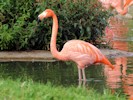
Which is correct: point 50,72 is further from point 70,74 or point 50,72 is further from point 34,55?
point 34,55

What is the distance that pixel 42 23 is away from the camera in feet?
44.0

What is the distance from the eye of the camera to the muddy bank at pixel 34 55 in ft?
40.4

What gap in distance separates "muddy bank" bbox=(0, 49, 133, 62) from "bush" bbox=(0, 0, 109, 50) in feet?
0.85

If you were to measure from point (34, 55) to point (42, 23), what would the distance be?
43.0 inches

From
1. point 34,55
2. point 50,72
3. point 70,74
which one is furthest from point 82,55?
point 34,55

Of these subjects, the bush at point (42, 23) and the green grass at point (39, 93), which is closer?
the green grass at point (39, 93)

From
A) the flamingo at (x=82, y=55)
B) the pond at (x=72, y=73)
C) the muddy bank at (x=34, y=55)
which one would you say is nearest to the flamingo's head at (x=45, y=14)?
the flamingo at (x=82, y=55)

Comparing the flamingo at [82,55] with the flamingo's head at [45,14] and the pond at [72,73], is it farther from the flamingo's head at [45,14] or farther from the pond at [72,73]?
the flamingo's head at [45,14]

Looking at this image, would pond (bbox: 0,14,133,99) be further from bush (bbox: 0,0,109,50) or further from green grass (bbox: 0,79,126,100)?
bush (bbox: 0,0,109,50)

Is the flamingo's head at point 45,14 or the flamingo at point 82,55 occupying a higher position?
the flamingo's head at point 45,14

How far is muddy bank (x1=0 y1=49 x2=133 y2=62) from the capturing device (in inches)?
484

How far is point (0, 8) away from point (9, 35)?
90 cm

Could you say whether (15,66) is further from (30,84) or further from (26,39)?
(30,84)

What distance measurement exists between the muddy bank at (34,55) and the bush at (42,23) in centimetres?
26
